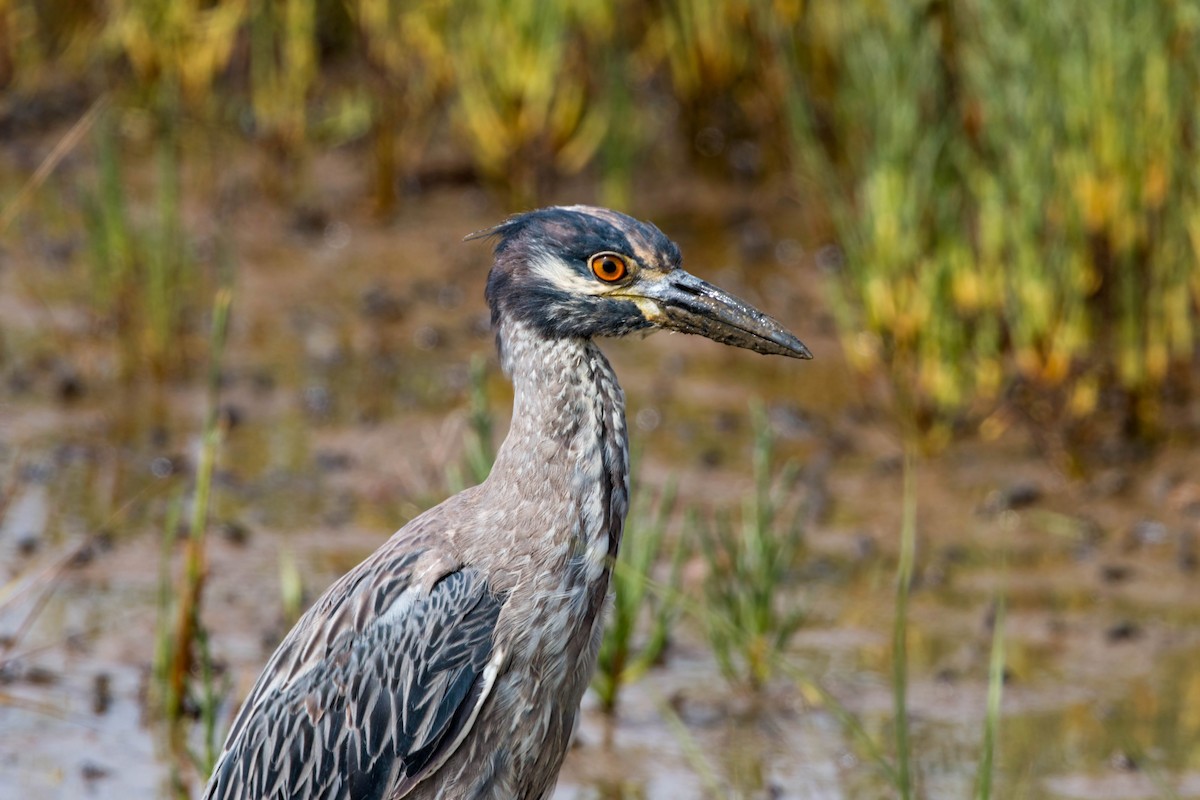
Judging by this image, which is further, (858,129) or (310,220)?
(310,220)

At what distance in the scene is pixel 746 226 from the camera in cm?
894

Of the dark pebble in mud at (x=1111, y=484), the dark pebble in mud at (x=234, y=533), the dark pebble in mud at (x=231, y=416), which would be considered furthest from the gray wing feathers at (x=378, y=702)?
the dark pebble in mud at (x=1111, y=484)

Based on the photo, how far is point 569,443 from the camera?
387cm

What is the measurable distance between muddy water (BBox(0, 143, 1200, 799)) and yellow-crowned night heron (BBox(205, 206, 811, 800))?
32 cm

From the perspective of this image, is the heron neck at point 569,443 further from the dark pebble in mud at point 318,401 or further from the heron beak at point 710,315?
the dark pebble in mud at point 318,401

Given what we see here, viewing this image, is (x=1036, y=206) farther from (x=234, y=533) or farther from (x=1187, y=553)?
(x=234, y=533)

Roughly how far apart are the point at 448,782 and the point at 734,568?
5.51ft

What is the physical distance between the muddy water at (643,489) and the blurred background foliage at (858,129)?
0.30 meters

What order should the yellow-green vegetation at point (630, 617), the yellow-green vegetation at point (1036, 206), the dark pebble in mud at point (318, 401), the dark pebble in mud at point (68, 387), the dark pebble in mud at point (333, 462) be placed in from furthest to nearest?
the dark pebble in mud at point (318, 401) → the dark pebble in mud at point (68, 387) → the dark pebble in mud at point (333, 462) → the yellow-green vegetation at point (1036, 206) → the yellow-green vegetation at point (630, 617)

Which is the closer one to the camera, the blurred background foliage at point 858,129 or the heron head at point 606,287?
the heron head at point 606,287

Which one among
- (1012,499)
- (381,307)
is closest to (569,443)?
(1012,499)

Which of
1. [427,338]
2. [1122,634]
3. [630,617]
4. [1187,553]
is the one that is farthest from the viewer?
[427,338]

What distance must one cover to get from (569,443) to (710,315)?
0.41 meters

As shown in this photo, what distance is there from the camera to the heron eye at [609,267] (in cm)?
391
